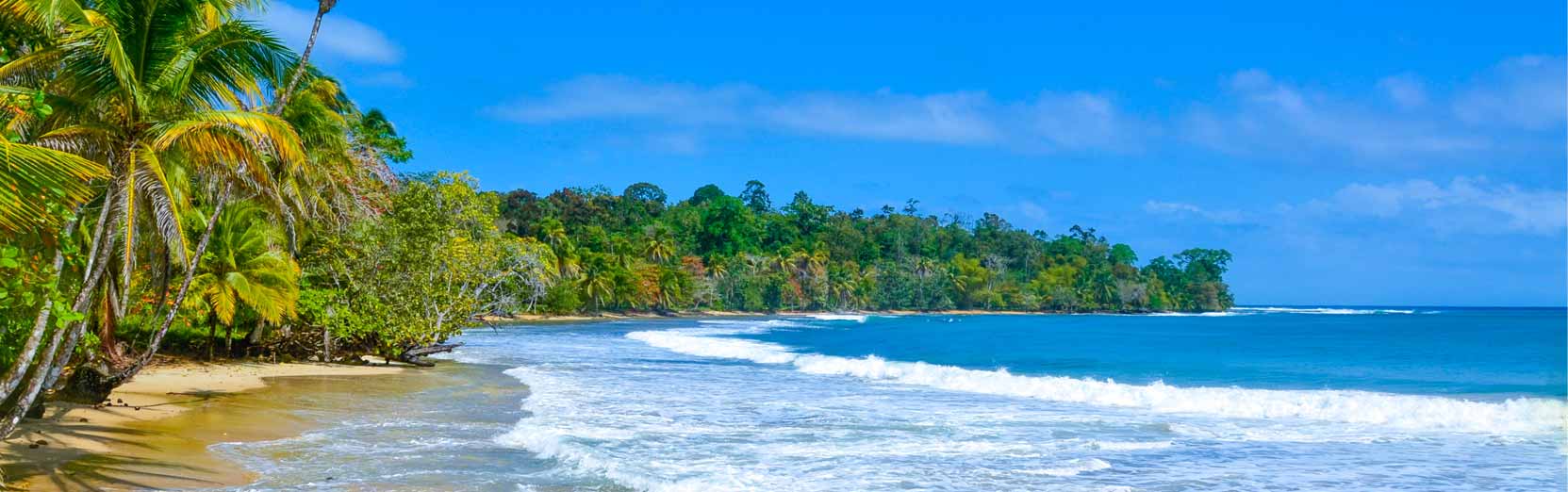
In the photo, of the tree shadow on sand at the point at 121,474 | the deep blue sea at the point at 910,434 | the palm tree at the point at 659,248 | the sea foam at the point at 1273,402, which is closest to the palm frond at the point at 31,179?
the tree shadow on sand at the point at 121,474

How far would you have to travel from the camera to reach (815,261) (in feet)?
387

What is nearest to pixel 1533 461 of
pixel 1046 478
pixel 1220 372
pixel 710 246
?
pixel 1046 478

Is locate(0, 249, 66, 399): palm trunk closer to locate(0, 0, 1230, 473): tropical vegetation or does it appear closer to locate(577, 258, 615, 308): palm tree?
locate(0, 0, 1230, 473): tropical vegetation

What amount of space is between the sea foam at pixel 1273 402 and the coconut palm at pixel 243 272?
12672mm

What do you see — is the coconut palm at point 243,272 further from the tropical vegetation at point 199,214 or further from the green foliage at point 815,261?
the green foliage at point 815,261

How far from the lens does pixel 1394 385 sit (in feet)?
85.9

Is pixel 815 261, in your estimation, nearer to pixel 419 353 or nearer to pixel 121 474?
pixel 419 353

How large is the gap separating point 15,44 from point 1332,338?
6295cm

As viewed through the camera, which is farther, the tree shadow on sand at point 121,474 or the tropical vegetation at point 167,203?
the tree shadow on sand at point 121,474

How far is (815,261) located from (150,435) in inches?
4219

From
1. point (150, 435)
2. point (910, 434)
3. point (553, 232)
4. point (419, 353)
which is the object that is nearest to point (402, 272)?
point (419, 353)

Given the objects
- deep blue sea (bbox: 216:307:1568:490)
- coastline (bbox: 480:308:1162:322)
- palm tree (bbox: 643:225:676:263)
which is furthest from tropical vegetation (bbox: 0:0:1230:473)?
palm tree (bbox: 643:225:676:263)

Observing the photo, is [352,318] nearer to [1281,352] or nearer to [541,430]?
[541,430]

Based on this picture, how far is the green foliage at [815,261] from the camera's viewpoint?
89188mm
